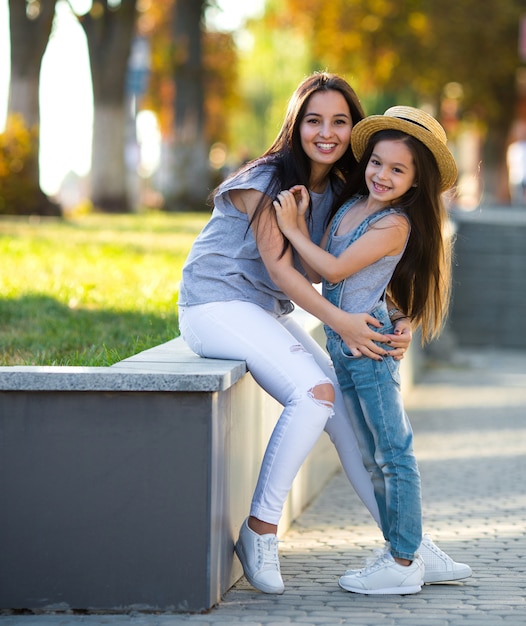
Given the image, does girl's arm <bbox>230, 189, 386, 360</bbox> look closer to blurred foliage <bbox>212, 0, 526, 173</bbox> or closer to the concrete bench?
the concrete bench

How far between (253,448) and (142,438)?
3.11 feet

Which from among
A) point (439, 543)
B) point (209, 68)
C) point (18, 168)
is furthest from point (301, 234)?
point (209, 68)

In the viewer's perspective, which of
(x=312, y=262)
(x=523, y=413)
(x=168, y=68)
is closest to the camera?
(x=312, y=262)

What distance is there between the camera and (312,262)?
465 centimetres

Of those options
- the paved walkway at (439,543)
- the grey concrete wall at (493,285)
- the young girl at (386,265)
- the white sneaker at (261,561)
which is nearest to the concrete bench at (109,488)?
the paved walkway at (439,543)

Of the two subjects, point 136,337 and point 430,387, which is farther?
point 430,387

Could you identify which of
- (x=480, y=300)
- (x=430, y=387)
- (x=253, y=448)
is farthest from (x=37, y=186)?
(x=253, y=448)

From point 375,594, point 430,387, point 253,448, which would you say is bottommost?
point 430,387

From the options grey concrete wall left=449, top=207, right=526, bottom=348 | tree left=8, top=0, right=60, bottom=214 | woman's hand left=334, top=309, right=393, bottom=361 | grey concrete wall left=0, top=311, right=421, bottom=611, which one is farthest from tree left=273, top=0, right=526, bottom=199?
grey concrete wall left=0, top=311, right=421, bottom=611

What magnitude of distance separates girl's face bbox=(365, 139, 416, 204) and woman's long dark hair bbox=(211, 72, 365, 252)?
290 millimetres

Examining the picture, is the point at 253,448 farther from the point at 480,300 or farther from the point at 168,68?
the point at 168,68

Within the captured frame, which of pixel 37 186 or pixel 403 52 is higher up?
pixel 403 52

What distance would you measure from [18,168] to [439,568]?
15.1 meters

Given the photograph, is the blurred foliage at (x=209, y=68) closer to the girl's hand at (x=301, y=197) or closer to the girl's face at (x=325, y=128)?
the girl's face at (x=325, y=128)
